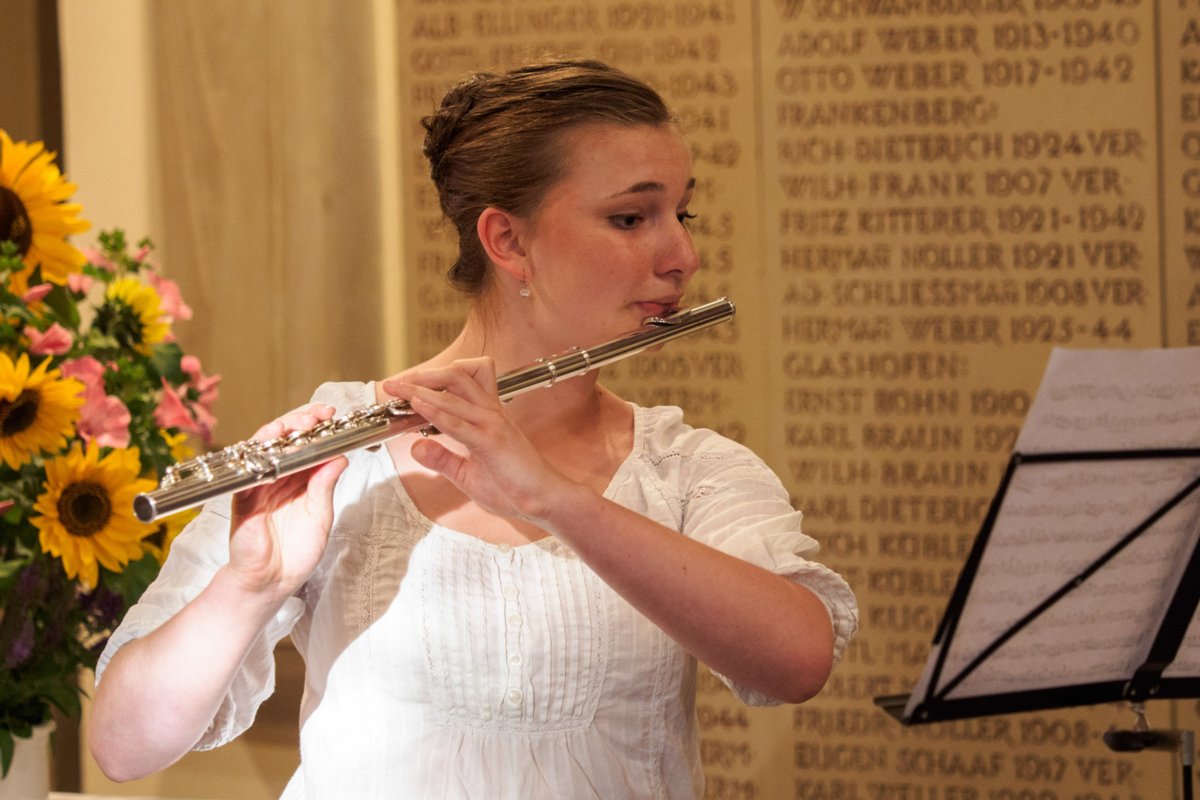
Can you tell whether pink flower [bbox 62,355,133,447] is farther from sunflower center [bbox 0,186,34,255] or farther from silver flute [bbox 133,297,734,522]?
silver flute [bbox 133,297,734,522]

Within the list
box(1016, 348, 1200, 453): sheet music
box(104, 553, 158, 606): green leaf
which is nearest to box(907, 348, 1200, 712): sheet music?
box(1016, 348, 1200, 453): sheet music

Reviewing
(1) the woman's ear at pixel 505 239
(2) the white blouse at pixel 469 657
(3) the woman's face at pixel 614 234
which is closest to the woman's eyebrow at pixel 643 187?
(3) the woman's face at pixel 614 234

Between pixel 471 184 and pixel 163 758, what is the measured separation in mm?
729

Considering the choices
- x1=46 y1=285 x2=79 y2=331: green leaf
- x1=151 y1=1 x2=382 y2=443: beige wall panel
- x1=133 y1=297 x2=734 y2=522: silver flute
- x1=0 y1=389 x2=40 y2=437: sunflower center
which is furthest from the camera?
x1=151 y1=1 x2=382 y2=443: beige wall panel

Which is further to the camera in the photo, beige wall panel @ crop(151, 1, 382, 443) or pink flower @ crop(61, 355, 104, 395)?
beige wall panel @ crop(151, 1, 382, 443)

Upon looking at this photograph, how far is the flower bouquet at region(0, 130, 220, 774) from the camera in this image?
1.47 m

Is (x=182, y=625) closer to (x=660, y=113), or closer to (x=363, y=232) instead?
(x=660, y=113)

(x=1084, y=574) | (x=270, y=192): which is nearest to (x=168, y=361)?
(x=270, y=192)

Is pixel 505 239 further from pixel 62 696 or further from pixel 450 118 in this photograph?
pixel 62 696

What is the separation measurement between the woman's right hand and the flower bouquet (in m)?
0.21

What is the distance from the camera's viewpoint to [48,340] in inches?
60.1

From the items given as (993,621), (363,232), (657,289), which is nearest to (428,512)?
(657,289)

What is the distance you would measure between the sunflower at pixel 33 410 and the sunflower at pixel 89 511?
35 millimetres

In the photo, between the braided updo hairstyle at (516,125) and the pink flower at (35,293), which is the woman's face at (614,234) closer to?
the braided updo hairstyle at (516,125)
